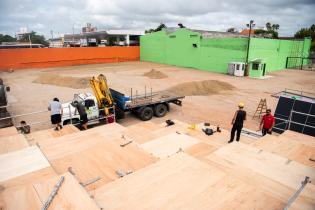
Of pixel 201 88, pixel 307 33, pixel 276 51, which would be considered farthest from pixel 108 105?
pixel 307 33

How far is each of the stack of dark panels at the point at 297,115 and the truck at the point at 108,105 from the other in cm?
655

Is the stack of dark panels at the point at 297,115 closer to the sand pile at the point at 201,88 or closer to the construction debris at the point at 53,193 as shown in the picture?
the sand pile at the point at 201,88

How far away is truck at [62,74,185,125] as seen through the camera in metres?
12.8

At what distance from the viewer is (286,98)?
12.7m

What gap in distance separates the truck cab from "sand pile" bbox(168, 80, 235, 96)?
32.0ft

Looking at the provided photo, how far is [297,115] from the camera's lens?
12.3 meters

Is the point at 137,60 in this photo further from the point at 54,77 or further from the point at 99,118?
the point at 99,118

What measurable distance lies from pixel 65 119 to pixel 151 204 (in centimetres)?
952

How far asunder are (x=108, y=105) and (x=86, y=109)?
4.37ft

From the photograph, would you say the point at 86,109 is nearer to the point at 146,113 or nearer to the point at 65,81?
the point at 146,113

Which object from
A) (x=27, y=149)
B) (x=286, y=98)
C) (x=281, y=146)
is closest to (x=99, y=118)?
(x=27, y=149)

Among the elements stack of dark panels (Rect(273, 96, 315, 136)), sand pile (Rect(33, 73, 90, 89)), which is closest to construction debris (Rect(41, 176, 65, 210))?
stack of dark panels (Rect(273, 96, 315, 136))

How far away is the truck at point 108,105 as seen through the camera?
12797mm

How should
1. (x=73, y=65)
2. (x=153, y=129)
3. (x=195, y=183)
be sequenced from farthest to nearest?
(x=73, y=65) → (x=153, y=129) → (x=195, y=183)
